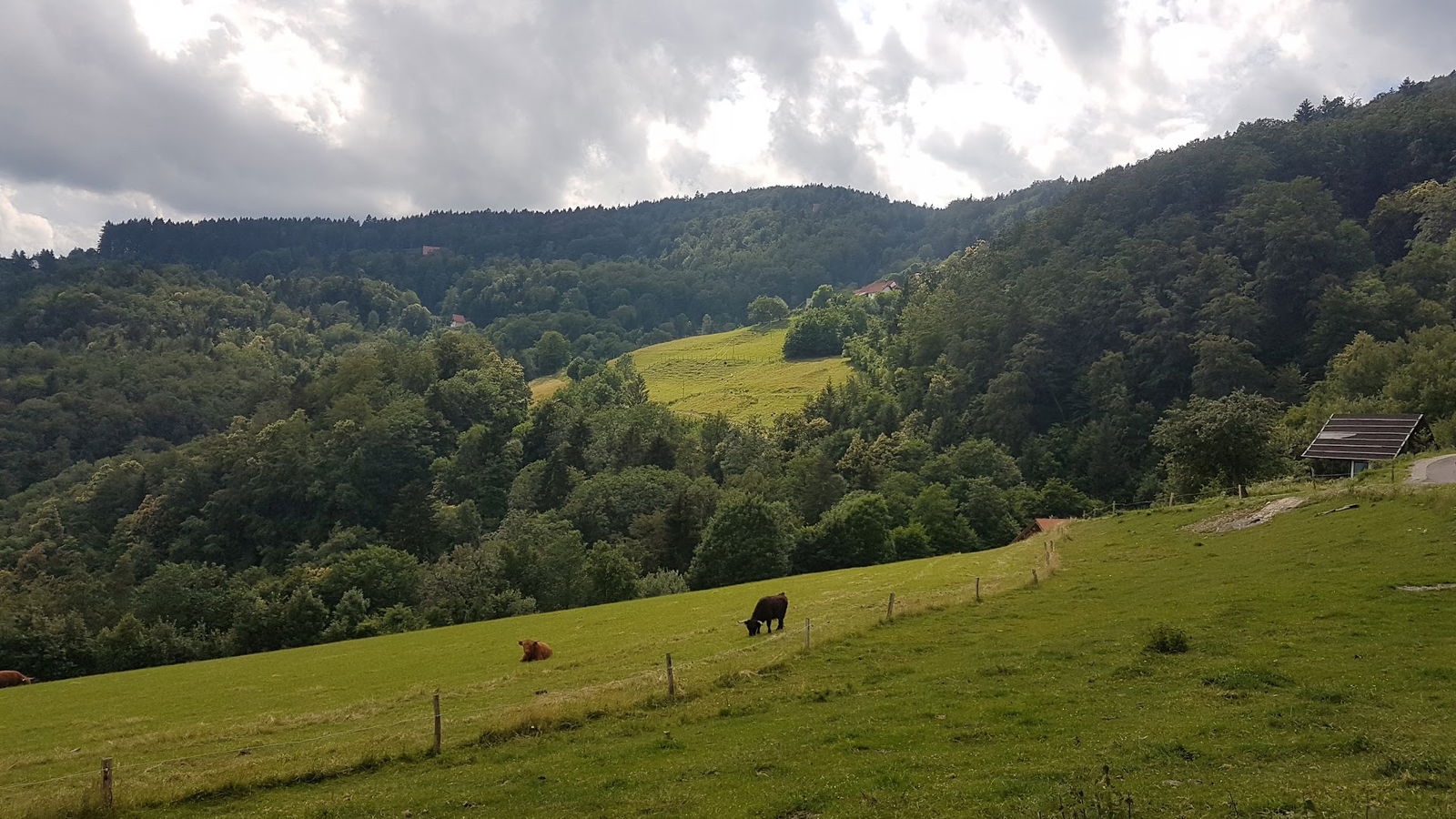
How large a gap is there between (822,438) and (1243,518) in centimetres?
8846

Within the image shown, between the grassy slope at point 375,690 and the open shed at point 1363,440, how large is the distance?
19929 mm

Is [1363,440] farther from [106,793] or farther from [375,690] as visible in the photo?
[106,793]

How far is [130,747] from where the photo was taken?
23.5 metres

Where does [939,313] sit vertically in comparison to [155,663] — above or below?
above

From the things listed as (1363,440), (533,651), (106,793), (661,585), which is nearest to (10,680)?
(533,651)

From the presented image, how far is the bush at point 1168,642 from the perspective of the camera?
2041 cm

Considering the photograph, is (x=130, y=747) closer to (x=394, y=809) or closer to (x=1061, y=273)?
(x=394, y=809)

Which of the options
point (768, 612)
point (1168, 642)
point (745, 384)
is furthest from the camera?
point (745, 384)

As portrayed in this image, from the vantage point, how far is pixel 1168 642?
20469 millimetres

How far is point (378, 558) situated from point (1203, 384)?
9219 centimetres

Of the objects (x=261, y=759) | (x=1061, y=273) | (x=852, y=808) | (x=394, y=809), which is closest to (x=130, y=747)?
(x=261, y=759)

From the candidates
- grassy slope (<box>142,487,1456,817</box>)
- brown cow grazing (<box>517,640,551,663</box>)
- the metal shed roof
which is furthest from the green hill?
the metal shed roof

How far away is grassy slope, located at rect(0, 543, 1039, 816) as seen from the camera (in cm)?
1966

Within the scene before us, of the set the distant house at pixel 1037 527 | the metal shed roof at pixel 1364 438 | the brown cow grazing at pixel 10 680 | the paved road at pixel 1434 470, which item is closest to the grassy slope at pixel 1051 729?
the paved road at pixel 1434 470
